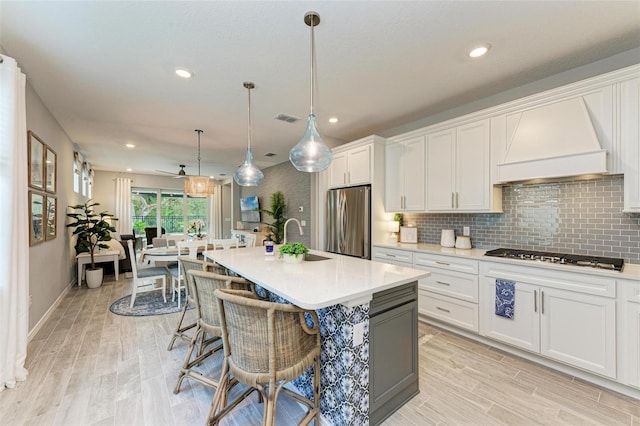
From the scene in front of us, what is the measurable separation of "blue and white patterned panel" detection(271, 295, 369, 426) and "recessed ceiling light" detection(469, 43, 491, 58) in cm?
228

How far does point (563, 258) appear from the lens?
2375mm

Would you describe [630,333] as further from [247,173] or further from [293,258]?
[247,173]

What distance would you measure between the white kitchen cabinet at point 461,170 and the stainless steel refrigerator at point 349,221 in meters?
0.91

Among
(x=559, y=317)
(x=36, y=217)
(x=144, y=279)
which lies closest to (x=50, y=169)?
(x=36, y=217)

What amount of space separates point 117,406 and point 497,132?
4.17 meters

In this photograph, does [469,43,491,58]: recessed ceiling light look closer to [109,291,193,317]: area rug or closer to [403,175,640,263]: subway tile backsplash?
[403,175,640,263]: subway tile backsplash

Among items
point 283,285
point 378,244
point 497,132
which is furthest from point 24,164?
point 497,132

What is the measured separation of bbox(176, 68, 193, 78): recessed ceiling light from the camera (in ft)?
8.11

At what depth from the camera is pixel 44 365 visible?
231cm

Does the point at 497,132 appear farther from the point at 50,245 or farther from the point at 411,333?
the point at 50,245

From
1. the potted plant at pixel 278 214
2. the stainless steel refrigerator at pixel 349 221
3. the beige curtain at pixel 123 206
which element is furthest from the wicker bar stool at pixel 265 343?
the beige curtain at pixel 123 206

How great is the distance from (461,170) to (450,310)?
165 centimetres

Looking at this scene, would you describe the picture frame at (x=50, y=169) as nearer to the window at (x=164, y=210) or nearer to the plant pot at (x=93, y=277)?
the plant pot at (x=93, y=277)

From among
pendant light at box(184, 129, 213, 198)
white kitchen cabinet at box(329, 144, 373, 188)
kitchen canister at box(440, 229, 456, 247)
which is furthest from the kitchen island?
pendant light at box(184, 129, 213, 198)
